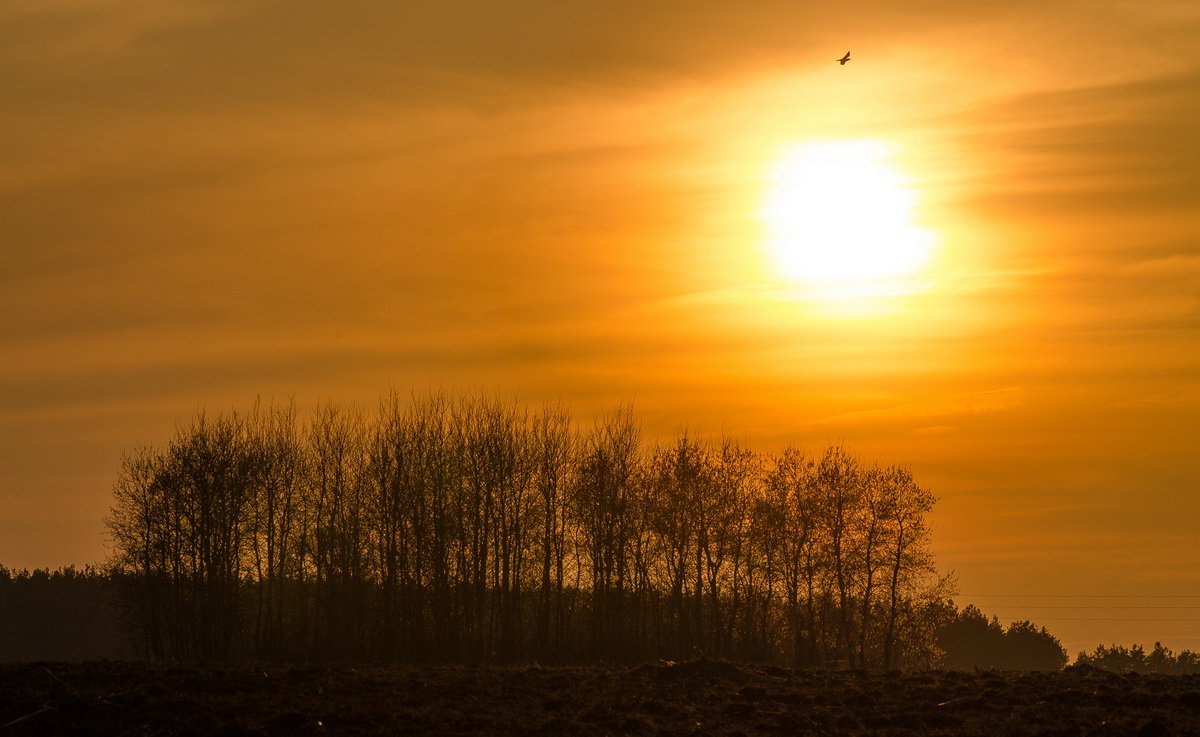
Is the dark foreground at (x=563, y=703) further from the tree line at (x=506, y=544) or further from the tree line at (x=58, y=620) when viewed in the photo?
the tree line at (x=58, y=620)

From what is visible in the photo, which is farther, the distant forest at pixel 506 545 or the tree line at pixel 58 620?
the tree line at pixel 58 620

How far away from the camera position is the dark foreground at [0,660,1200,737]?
30391 millimetres

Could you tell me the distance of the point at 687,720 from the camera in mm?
32125

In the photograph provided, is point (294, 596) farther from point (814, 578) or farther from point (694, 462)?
point (814, 578)

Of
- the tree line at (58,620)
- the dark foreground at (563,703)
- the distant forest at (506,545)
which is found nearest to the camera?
the dark foreground at (563,703)

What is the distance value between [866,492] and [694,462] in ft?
42.5

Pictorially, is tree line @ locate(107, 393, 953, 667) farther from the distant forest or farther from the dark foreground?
the dark foreground

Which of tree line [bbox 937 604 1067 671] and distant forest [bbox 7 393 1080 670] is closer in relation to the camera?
distant forest [bbox 7 393 1080 670]

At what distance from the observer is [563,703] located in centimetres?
3397

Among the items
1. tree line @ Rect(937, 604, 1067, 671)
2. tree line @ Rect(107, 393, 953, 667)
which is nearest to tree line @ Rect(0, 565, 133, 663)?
tree line @ Rect(107, 393, 953, 667)

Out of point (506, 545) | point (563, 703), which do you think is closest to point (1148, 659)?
point (506, 545)

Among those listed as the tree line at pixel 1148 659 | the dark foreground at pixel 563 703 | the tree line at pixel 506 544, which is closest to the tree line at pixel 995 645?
the tree line at pixel 1148 659

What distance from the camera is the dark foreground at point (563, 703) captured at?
99.7ft

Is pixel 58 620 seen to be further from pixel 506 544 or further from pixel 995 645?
pixel 995 645
